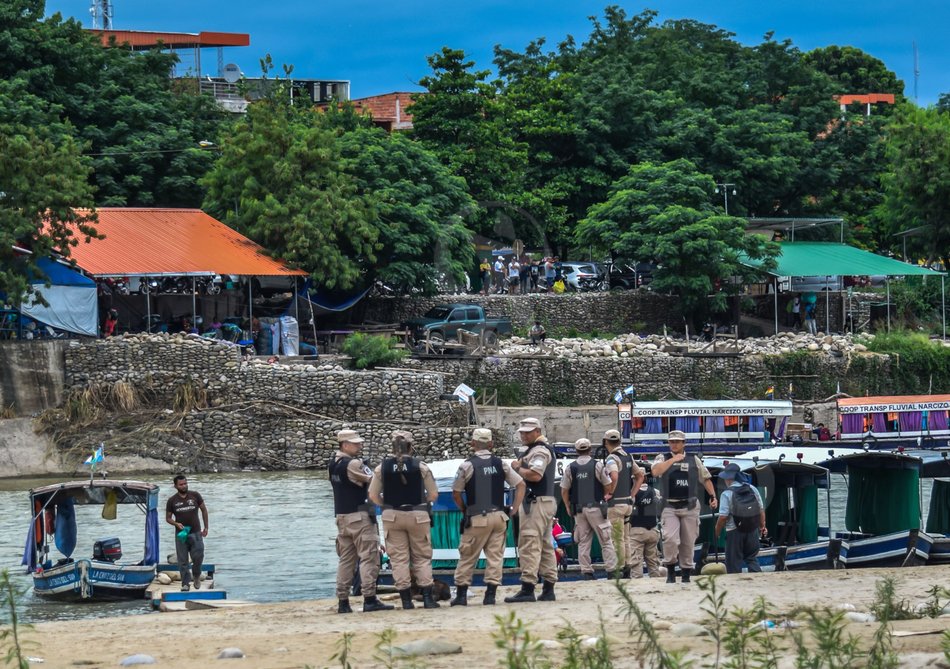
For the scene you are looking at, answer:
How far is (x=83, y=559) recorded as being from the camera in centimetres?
1919

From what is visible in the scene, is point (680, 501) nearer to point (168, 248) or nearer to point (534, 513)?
point (534, 513)

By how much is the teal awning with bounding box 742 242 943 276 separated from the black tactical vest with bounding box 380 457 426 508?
34912 millimetres

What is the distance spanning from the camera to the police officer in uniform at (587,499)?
15438 millimetres

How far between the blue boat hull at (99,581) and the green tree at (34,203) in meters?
15.8

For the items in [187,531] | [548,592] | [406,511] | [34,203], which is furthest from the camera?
[34,203]

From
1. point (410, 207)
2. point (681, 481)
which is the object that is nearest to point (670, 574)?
point (681, 481)

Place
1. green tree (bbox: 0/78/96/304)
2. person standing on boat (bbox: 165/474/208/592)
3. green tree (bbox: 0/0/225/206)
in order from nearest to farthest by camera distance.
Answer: person standing on boat (bbox: 165/474/208/592), green tree (bbox: 0/78/96/304), green tree (bbox: 0/0/225/206)

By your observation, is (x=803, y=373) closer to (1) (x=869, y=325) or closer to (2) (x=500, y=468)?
(1) (x=869, y=325)

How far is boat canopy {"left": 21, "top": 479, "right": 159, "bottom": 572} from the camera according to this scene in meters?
19.8

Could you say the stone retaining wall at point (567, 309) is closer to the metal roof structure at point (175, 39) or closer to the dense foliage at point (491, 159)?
the dense foliage at point (491, 159)

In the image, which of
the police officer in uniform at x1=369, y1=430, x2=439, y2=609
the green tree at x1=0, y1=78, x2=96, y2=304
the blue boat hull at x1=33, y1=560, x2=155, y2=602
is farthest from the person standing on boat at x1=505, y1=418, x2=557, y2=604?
the green tree at x1=0, y1=78, x2=96, y2=304

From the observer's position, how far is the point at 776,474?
19703 millimetres

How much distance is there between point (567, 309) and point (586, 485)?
3136cm

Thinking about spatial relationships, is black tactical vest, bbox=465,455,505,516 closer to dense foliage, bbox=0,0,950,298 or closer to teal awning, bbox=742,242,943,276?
dense foliage, bbox=0,0,950,298
